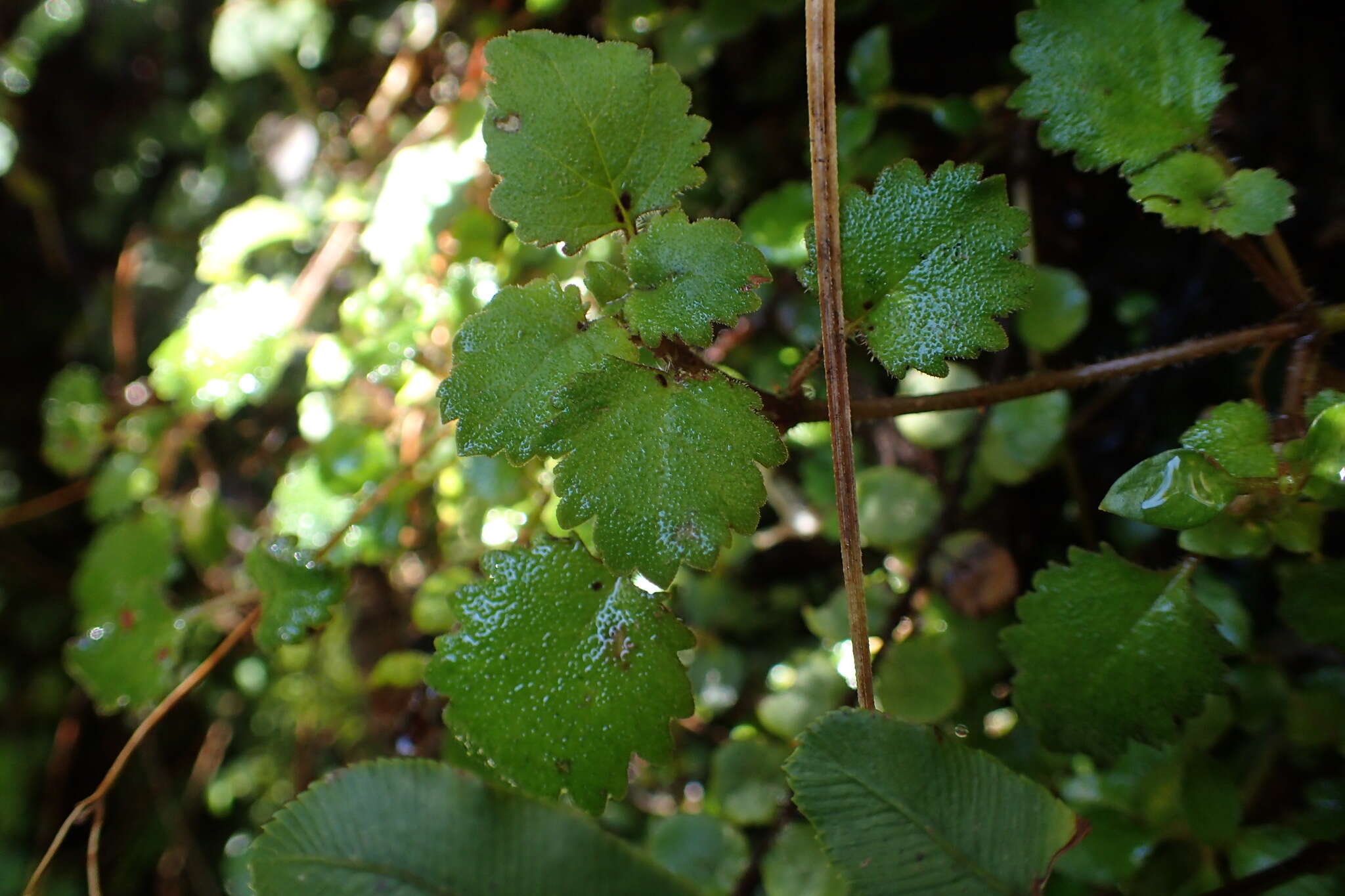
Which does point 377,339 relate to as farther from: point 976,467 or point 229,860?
point 229,860

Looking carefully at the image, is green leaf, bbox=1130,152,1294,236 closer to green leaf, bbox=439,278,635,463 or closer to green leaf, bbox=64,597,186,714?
green leaf, bbox=439,278,635,463

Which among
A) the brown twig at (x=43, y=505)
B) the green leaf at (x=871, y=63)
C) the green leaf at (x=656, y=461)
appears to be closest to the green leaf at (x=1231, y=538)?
the green leaf at (x=656, y=461)

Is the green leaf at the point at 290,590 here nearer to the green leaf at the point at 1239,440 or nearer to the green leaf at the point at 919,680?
the green leaf at the point at 919,680

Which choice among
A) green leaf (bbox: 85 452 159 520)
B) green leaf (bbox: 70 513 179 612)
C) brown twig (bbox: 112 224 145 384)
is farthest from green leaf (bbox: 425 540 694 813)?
brown twig (bbox: 112 224 145 384)

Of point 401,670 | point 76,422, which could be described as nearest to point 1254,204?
point 401,670

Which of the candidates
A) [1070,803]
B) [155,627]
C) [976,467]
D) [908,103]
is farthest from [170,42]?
[1070,803]

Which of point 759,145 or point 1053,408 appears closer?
point 1053,408

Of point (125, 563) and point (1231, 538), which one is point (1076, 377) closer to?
point (1231, 538)
